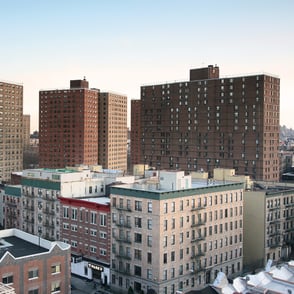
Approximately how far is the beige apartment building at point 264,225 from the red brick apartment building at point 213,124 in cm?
5189

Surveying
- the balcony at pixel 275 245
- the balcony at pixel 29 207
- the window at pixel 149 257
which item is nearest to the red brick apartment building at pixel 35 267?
the window at pixel 149 257

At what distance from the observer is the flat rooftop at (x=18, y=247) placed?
60403 millimetres

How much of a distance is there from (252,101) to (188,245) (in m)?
86.5

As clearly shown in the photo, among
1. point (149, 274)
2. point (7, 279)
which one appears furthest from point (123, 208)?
point (7, 279)

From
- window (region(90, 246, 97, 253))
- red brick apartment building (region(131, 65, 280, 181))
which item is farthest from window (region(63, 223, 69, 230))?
red brick apartment building (region(131, 65, 280, 181))

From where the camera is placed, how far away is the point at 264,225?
299 ft

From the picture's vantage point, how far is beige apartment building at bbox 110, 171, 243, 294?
7150 cm

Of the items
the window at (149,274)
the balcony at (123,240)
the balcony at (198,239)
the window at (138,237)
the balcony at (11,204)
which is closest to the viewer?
the window at (149,274)

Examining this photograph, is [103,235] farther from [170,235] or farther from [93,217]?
[170,235]

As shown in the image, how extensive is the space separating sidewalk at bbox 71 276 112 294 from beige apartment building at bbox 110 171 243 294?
241cm

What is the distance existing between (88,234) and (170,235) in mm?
18763

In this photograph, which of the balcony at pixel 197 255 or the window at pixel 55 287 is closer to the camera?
the window at pixel 55 287

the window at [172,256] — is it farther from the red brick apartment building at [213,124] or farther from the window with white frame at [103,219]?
the red brick apartment building at [213,124]

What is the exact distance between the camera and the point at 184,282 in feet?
247
